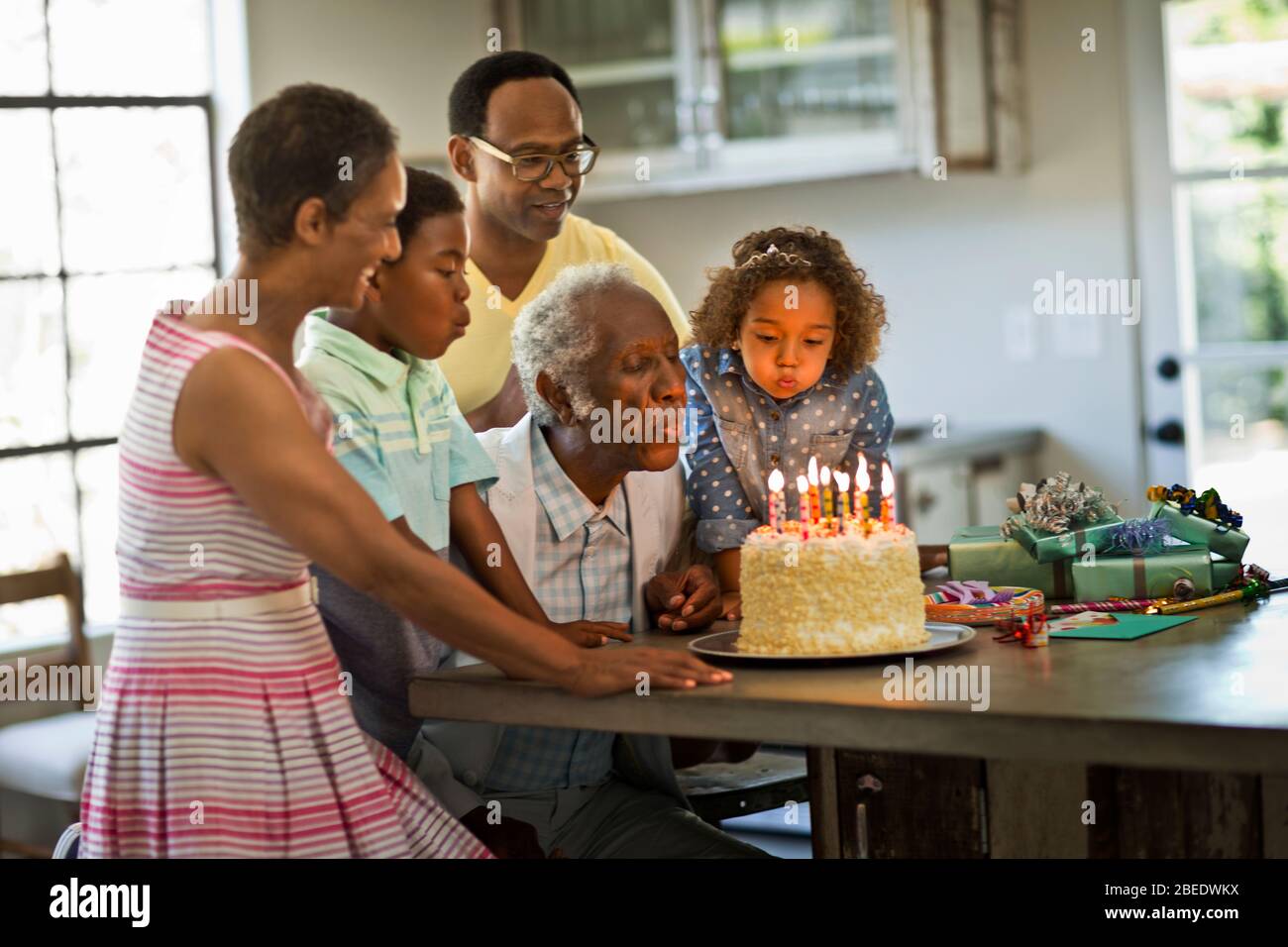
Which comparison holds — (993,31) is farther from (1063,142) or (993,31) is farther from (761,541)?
(761,541)

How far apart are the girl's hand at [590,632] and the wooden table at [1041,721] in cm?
12

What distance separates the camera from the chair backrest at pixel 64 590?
13.0ft

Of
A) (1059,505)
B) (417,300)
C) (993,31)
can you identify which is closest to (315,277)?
(417,300)

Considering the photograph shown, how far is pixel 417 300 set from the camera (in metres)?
2.00

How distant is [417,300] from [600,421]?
13.5 inches

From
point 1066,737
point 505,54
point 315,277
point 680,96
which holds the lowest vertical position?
point 1066,737

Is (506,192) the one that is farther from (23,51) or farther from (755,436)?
(23,51)

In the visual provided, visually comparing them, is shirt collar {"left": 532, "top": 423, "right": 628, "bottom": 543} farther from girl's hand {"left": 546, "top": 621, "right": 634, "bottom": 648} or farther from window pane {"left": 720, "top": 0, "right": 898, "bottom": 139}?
window pane {"left": 720, "top": 0, "right": 898, "bottom": 139}

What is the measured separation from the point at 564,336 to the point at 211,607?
2.38ft

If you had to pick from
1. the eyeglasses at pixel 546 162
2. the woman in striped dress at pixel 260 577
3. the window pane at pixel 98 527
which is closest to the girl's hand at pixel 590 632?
the woman in striped dress at pixel 260 577

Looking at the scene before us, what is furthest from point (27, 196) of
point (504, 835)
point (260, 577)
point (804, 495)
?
point (804, 495)

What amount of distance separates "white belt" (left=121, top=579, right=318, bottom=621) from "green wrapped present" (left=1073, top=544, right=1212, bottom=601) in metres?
1.08

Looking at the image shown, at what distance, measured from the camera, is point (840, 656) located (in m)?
1.78

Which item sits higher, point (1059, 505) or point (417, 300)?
point (417, 300)
